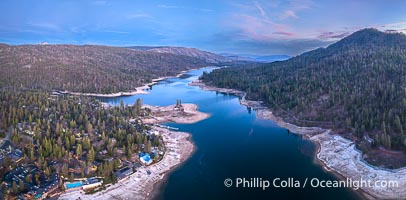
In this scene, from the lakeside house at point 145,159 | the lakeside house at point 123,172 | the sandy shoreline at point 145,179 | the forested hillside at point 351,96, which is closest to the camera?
the sandy shoreline at point 145,179

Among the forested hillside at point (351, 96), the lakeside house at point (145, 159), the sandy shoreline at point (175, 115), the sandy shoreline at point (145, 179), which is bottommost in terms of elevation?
the sandy shoreline at point (145, 179)

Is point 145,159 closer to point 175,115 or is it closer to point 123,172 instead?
point 123,172

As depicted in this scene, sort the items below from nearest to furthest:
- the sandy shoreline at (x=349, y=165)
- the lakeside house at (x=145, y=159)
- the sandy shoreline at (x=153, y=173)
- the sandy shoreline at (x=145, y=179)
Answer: the sandy shoreline at (x=145, y=179) < the sandy shoreline at (x=153, y=173) < the sandy shoreline at (x=349, y=165) < the lakeside house at (x=145, y=159)

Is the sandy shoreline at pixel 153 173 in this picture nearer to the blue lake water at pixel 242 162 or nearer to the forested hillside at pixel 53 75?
the blue lake water at pixel 242 162

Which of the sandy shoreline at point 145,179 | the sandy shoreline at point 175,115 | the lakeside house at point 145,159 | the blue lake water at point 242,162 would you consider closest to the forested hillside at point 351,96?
the blue lake water at point 242,162

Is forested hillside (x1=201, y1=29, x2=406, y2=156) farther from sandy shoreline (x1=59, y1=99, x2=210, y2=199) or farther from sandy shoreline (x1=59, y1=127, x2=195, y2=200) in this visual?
sandy shoreline (x1=59, y1=127, x2=195, y2=200)

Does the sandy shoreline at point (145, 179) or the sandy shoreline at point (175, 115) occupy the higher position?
the sandy shoreline at point (175, 115)

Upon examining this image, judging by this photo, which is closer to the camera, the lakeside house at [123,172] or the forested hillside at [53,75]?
the lakeside house at [123,172]
